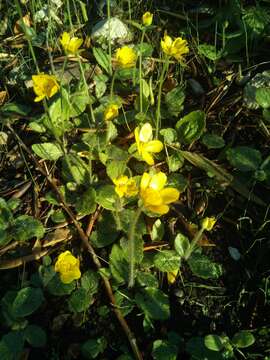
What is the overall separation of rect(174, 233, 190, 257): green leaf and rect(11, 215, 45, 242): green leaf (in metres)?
0.52

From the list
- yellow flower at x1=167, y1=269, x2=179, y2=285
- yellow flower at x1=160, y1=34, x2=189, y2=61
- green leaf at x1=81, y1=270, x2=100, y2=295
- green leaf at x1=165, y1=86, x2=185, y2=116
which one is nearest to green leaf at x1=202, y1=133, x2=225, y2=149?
green leaf at x1=165, y1=86, x2=185, y2=116

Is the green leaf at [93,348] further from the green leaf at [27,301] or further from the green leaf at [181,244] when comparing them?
the green leaf at [181,244]

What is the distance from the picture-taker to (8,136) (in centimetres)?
207

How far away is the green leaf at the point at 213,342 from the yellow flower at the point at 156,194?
17.0 inches

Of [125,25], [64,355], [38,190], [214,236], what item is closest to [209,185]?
[214,236]

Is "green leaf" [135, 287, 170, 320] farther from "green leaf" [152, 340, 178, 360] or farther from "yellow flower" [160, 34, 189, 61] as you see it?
"yellow flower" [160, 34, 189, 61]

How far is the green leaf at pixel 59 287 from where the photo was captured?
1583mm

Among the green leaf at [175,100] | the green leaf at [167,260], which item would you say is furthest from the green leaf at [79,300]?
the green leaf at [175,100]

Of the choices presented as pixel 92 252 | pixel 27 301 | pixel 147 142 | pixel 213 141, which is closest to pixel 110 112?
pixel 147 142

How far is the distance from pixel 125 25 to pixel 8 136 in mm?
884

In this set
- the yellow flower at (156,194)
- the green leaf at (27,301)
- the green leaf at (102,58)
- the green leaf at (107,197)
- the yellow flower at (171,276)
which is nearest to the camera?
the yellow flower at (156,194)

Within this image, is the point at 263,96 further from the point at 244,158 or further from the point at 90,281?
the point at 90,281

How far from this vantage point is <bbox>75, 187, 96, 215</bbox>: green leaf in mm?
Answer: 1745

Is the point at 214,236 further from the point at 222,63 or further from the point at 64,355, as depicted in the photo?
the point at 222,63
